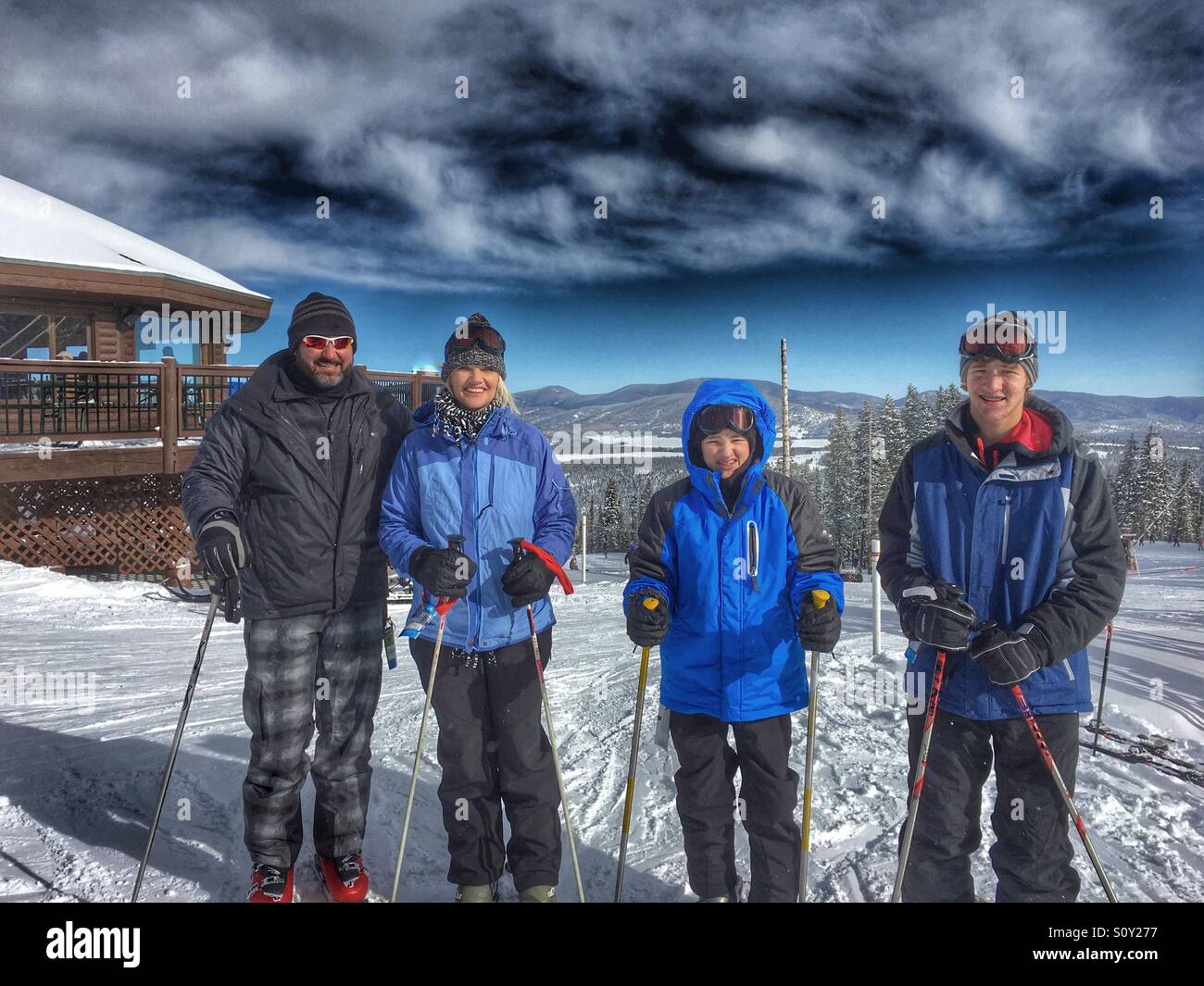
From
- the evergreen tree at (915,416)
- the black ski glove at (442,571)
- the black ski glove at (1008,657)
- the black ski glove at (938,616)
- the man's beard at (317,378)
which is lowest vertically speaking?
the black ski glove at (1008,657)

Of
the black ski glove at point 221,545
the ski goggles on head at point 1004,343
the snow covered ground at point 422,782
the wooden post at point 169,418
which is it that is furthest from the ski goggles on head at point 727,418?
the wooden post at point 169,418

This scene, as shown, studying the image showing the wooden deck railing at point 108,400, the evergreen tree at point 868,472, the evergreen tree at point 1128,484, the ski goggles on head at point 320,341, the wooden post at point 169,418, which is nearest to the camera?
the ski goggles on head at point 320,341

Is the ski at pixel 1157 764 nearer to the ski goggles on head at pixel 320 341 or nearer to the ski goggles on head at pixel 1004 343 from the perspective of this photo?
the ski goggles on head at pixel 1004 343

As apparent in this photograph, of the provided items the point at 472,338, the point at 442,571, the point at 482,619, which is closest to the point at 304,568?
the point at 442,571

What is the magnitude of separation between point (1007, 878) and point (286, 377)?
317 cm

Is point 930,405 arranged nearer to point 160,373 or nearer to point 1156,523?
point 1156,523

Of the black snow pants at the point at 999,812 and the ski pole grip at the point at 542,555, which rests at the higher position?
the ski pole grip at the point at 542,555

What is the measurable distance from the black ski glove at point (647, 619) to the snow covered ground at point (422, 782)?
1167 mm

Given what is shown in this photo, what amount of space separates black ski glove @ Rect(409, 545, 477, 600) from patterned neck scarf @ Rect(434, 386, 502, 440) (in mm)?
464

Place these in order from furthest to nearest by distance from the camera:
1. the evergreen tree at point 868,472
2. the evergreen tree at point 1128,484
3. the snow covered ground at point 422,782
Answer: the evergreen tree at point 1128,484 → the evergreen tree at point 868,472 → the snow covered ground at point 422,782

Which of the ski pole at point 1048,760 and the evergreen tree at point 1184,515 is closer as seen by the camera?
the ski pole at point 1048,760

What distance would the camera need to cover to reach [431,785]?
3469 millimetres

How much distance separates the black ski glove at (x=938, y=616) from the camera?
204cm

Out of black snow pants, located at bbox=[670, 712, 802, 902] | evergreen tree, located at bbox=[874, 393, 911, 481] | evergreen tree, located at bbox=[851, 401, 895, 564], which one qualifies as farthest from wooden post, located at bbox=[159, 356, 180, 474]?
evergreen tree, located at bbox=[874, 393, 911, 481]
